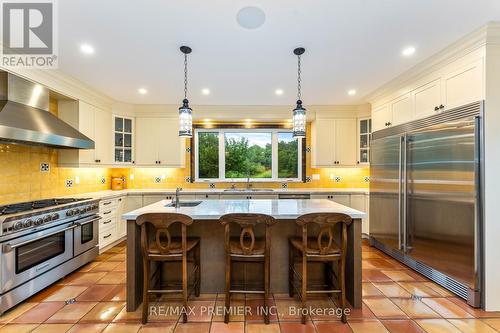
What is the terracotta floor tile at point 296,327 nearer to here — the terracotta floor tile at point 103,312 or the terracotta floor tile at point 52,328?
the terracotta floor tile at point 103,312

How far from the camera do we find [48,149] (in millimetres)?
3672

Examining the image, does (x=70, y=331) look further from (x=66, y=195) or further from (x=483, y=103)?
(x=483, y=103)

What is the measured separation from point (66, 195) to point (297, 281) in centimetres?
371

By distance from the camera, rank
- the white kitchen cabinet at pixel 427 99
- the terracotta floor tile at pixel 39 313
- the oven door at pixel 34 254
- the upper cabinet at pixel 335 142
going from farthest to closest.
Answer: the upper cabinet at pixel 335 142
the white kitchen cabinet at pixel 427 99
the oven door at pixel 34 254
the terracotta floor tile at pixel 39 313

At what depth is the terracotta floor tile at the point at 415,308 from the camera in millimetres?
2299

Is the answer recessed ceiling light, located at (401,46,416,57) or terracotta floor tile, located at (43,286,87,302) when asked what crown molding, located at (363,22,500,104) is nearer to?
recessed ceiling light, located at (401,46,416,57)

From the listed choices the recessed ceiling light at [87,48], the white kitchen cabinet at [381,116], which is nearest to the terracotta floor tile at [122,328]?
the recessed ceiling light at [87,48]

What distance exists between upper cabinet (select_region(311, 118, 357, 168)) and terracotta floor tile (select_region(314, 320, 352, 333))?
325 centimetres

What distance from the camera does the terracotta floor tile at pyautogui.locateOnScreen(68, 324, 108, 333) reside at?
6.86 feet

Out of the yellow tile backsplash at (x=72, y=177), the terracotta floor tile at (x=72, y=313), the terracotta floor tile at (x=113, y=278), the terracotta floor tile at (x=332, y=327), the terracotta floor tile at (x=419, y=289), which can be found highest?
the yellow tile backsplash at (x=72, y=177)

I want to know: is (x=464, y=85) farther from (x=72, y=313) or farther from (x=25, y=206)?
(x=25, y=206)

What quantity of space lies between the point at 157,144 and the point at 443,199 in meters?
4.66

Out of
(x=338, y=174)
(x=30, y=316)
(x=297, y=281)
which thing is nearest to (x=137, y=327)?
(x=30, y=316)

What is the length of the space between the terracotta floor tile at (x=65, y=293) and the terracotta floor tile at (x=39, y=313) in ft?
0.25
